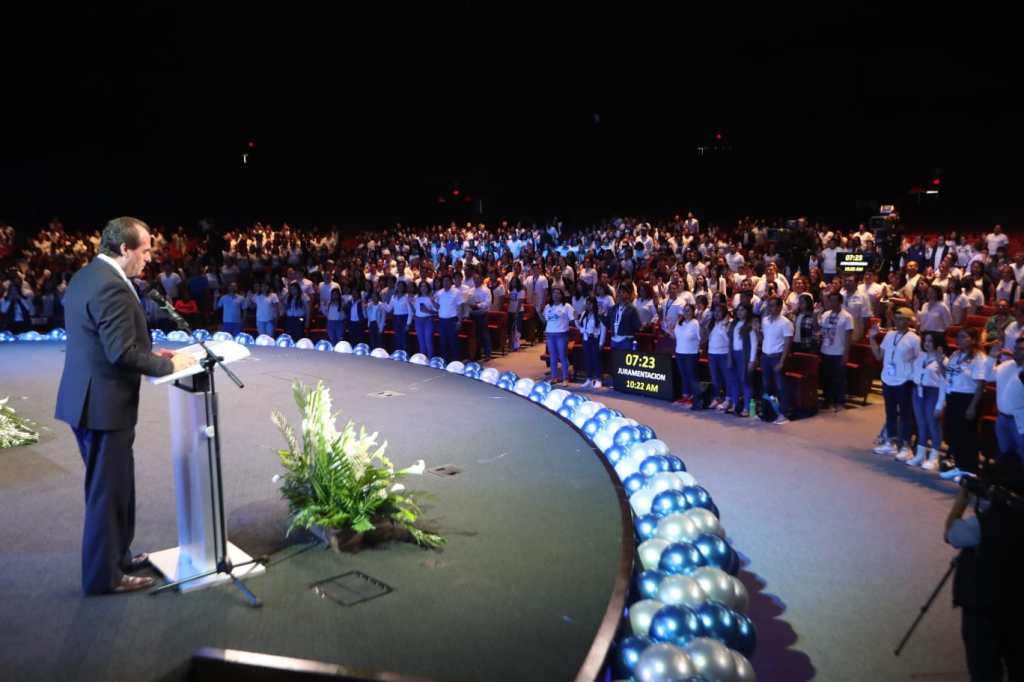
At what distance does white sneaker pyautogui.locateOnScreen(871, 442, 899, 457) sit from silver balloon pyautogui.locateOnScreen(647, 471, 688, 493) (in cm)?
457

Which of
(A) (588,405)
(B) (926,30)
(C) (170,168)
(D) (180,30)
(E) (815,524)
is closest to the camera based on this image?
(E) (815,524)

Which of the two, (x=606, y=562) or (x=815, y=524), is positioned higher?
(x=606, y=562)

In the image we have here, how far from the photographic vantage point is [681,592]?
4.04 m

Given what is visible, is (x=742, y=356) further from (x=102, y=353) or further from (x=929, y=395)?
(x=102, y=353)

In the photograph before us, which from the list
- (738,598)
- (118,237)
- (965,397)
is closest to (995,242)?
(965,397)

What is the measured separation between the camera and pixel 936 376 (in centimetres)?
832

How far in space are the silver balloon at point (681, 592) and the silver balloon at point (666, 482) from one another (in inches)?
45.4

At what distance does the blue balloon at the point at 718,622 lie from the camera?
3865 mm

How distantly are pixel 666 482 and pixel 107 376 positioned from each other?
3461 millimetres

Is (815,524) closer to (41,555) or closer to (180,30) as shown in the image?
(41,555)

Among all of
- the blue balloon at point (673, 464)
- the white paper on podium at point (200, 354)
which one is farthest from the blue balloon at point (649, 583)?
the white paper on podium at point (200, 354)

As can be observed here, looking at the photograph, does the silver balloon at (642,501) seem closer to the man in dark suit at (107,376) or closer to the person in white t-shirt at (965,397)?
the man in dark suit at (107,376)

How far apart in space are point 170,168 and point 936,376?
29676mm

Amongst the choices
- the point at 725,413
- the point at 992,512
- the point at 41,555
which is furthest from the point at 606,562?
the point at 725,413
